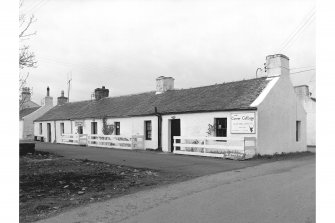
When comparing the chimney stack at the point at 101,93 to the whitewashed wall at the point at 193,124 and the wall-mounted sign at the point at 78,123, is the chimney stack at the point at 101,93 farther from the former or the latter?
the whitewashed wall at the point at 193,124

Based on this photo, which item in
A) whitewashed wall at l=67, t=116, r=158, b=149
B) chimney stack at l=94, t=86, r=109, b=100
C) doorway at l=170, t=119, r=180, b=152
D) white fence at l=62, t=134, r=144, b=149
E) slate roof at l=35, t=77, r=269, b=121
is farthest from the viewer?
chimney stack at l=94, t=86, r=109, b=100

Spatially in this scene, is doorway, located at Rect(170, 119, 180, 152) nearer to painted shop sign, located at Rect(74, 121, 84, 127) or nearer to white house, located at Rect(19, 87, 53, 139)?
painted shop sign, located at Rect(74, 121, 84, 127)

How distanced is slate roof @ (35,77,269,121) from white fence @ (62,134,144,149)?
183 centimetres

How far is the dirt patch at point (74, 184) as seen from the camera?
6730 millimetres

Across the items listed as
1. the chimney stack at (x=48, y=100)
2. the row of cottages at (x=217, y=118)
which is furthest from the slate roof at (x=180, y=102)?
the chimney stack at (x=48, y=100)

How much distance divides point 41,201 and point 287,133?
15.7m

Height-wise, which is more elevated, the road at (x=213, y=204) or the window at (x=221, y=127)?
the window at (x=221, y=127)

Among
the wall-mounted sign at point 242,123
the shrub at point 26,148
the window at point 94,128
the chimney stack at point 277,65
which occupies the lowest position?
the shrub at point 26,148

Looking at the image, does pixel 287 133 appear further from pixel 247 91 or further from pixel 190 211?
pixel 190 211

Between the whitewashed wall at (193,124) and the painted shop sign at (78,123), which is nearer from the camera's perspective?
the whitewashed wall at (193,124)

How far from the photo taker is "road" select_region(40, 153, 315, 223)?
5570 mm

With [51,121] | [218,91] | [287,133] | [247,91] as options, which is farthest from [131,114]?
[51,121]

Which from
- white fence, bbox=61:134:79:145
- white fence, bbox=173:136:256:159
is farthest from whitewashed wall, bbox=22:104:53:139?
white fence, bbox=173:136:256:159

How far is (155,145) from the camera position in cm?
2192
